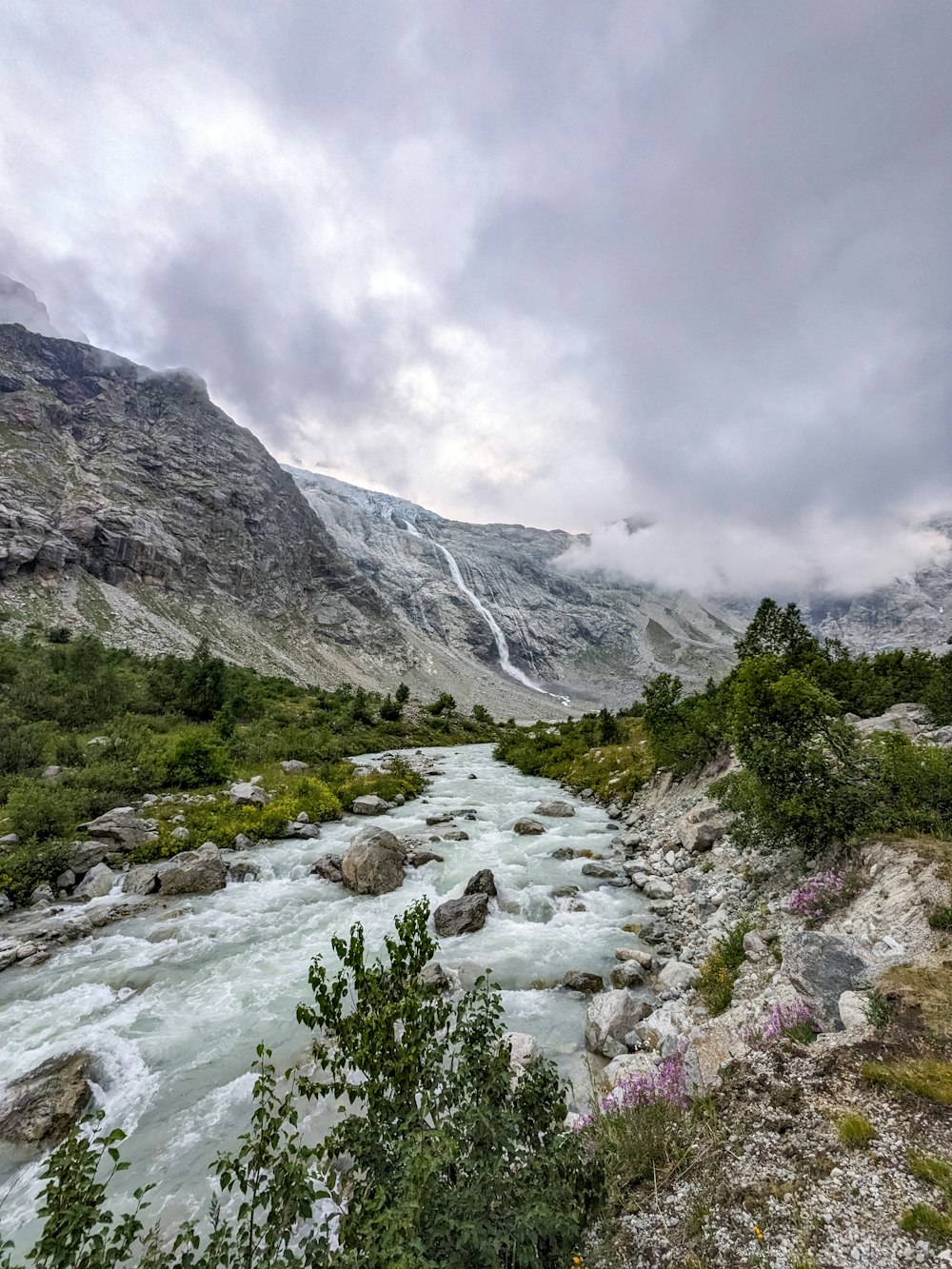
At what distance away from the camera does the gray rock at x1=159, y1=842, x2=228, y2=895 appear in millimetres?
15273

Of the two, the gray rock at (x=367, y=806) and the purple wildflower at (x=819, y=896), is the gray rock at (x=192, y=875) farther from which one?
the purple wildflower at (x=819, y=896)

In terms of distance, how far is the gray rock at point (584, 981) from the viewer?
10875 mm

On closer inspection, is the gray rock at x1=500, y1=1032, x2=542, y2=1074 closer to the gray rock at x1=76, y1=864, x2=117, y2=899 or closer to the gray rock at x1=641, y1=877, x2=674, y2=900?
the gray rock at x1=641, y1=877, x2=674, y2=900

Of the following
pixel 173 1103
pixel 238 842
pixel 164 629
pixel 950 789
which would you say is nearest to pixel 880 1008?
pixel 950 789

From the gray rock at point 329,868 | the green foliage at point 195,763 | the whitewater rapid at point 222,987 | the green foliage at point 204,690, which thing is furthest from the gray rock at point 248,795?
the green foliage at point 204,690

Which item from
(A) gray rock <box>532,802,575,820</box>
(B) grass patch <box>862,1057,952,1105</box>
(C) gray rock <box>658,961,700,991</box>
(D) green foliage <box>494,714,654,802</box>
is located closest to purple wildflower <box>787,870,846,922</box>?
(C) gray rock <box>658,961,700,991</box>

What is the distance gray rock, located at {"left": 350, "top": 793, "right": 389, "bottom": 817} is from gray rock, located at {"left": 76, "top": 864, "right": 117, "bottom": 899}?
11.2m

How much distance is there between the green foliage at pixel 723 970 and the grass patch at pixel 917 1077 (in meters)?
3.34

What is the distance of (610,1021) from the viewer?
9117 mm

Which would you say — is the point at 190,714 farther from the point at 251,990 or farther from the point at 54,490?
the point at 54,490

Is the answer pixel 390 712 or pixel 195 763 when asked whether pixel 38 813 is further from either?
pixel 390 712

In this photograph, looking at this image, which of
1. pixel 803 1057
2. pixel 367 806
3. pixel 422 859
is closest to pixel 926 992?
pixel 803 1057

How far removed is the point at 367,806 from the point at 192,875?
34.3 ft

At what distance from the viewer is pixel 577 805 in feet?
95.7
